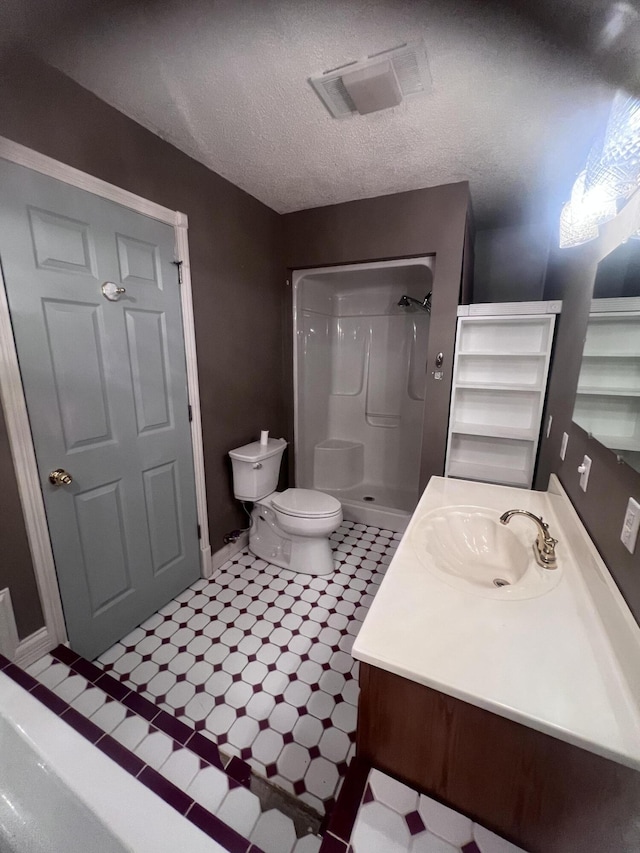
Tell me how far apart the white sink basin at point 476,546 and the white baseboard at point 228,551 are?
4.90 ft

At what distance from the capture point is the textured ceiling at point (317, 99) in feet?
3.27

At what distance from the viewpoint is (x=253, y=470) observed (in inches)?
84.8

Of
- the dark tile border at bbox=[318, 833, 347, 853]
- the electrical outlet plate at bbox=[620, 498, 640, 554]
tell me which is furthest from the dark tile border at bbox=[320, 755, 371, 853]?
the electrical outlet plate at bbox=[620, 498, 640, 554]

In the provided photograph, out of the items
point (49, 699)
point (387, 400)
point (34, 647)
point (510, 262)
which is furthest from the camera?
point (387, 400)

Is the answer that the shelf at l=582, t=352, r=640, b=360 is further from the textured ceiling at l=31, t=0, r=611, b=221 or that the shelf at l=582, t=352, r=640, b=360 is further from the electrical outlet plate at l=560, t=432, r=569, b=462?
the textured ceiling at l=31, t=0, r=611, b=221

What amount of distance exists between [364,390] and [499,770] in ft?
9.64

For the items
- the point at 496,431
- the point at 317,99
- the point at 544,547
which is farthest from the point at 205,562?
the point at 317,99

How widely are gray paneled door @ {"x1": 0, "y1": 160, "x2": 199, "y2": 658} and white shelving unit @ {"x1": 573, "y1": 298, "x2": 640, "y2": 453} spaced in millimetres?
1806

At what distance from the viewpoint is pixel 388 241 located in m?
2.18

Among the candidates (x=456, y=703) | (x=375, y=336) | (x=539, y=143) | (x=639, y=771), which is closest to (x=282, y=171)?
(x=539, y=143)

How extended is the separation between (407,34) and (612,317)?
1.08 meters

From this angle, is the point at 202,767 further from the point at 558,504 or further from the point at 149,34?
the point at 149,34

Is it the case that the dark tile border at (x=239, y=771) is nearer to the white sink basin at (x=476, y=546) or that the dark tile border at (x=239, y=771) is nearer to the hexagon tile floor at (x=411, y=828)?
the hexagon tile floor at (x=411, y=828)

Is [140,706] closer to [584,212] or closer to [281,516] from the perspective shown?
[281,516]
